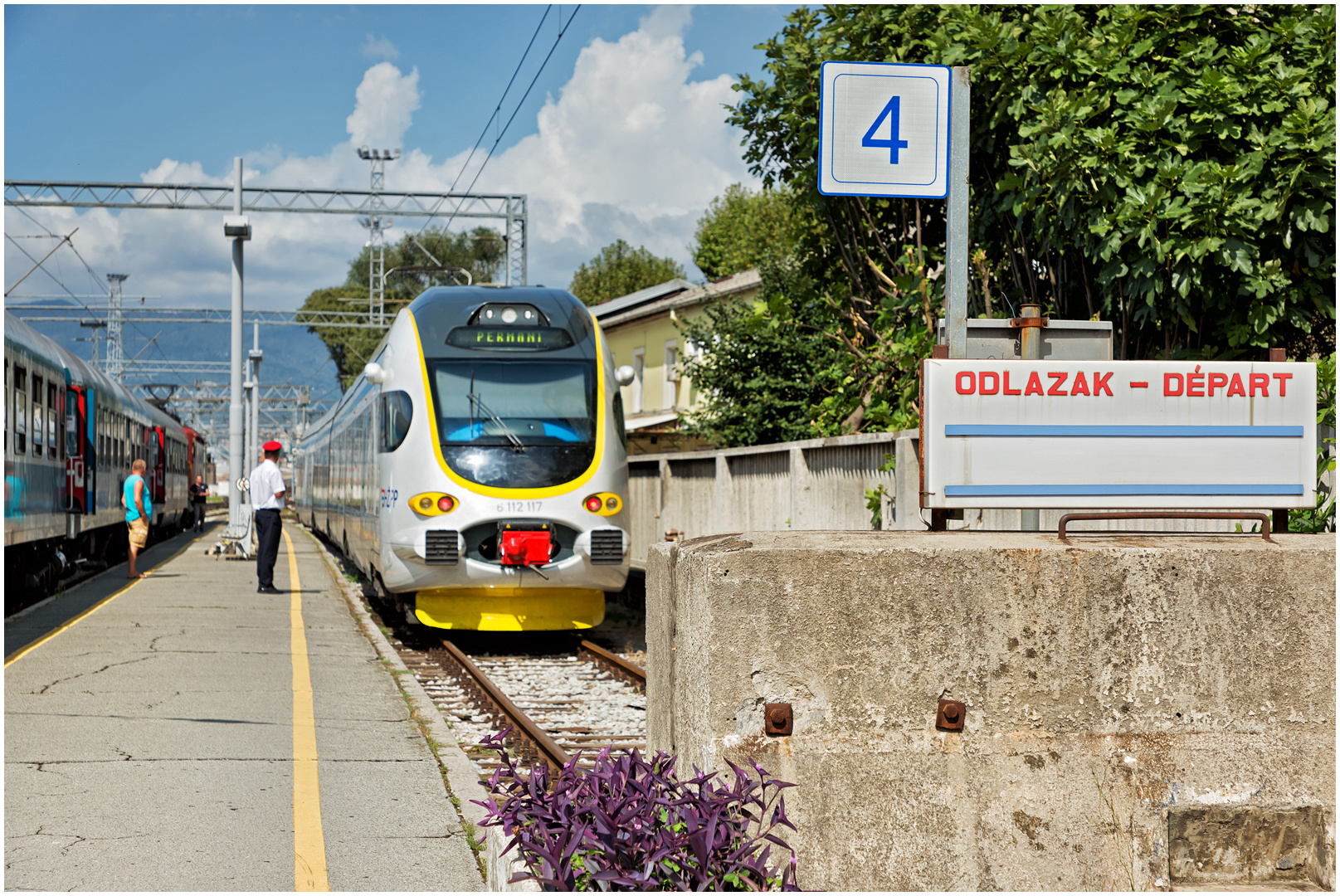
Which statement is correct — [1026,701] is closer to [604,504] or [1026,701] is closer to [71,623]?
[604,504]

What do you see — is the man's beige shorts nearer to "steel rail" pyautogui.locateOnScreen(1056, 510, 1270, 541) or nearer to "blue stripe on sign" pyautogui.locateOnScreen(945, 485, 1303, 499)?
"blue stripe on sign" pyautogui.locateOnScreen(945, 485, 1303, 499)

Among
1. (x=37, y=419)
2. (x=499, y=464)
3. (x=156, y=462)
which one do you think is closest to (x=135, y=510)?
(x=37, y=419)

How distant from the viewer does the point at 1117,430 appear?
4.85 metres

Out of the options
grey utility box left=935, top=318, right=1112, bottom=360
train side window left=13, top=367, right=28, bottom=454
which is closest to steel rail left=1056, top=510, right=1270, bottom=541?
grey utility box left=935, top=318, right=1112, bottom=360

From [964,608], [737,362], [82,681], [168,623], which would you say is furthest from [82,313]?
[964,608]

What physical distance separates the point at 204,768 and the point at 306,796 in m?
0.85

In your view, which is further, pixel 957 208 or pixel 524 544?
pixel 524 544

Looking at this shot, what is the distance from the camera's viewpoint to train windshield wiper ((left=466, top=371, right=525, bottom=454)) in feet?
37.5

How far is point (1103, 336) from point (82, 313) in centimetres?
5455

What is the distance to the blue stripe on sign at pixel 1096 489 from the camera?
4824 mm

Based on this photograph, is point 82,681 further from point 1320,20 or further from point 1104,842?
point 1320,20

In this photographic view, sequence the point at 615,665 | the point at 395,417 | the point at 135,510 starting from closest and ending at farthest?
the point at 615,665 → the point at 395,417 → the point at 135,510

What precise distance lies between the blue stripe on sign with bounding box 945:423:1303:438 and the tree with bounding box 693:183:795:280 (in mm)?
44418

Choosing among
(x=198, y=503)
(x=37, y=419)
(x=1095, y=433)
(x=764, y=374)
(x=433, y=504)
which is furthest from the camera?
(x=198, y=503)
